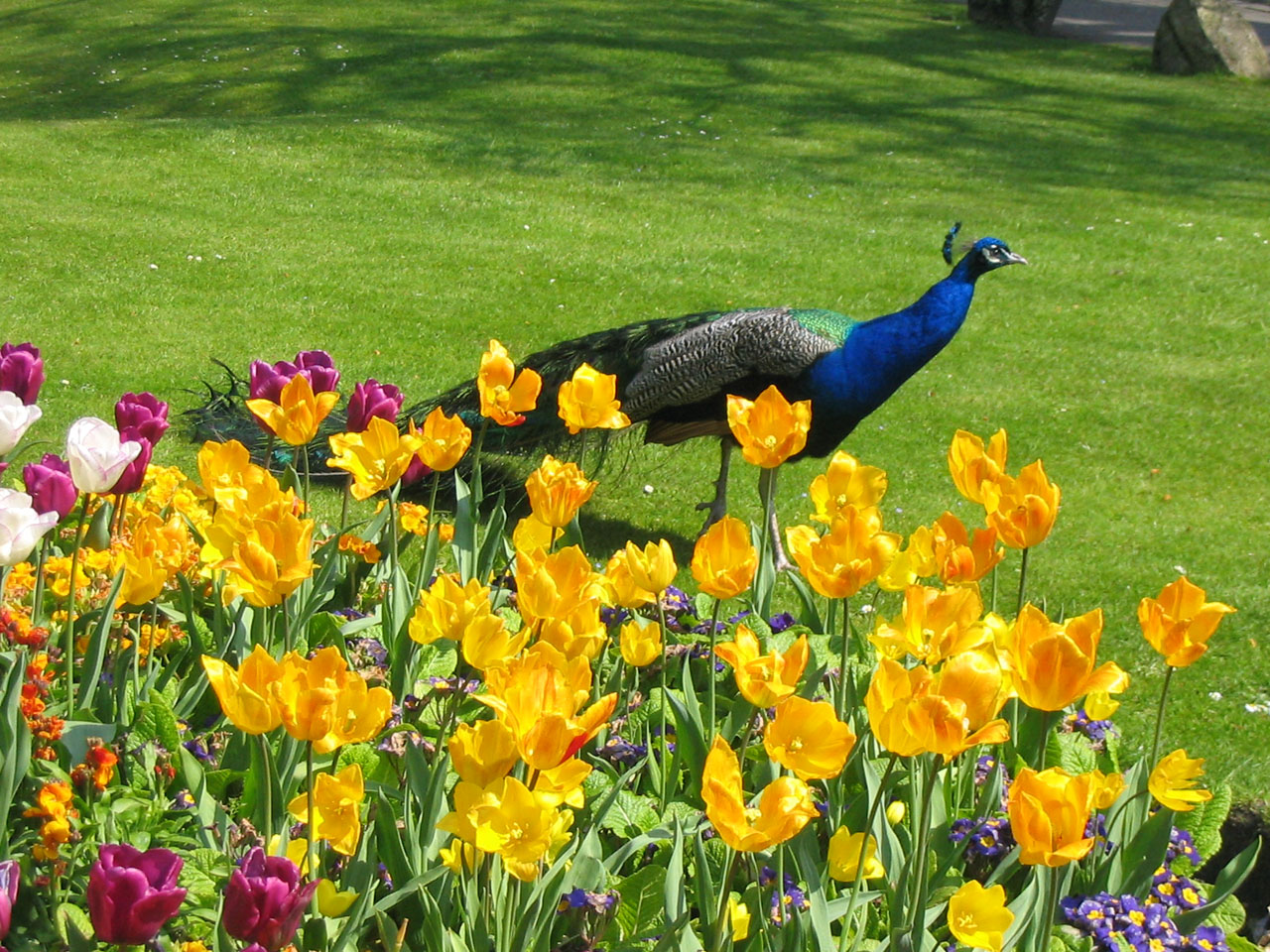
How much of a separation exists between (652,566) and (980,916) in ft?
2.41

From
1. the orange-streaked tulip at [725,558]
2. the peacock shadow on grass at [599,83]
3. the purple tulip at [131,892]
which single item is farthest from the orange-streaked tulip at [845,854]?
the peacock shadow on grass at [599,83]

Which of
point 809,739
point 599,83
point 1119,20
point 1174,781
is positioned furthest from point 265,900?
point 1119,20

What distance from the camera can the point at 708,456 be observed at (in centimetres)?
635

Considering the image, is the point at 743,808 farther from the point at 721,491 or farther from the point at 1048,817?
A: the point at 721,491

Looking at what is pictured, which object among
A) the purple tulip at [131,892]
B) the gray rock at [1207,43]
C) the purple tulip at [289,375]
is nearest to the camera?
the purple tulip at [131,892]

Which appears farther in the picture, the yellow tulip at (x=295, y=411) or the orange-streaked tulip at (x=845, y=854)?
the yellow tulip at (x=295, y=411)

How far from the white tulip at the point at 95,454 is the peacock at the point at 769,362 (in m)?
2.69

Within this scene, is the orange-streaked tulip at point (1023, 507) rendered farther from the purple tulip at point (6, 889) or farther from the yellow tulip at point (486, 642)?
the purple tulip at point (6, 889)

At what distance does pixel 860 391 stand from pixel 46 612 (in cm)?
282

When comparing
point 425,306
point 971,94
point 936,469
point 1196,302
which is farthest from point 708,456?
point 971,94

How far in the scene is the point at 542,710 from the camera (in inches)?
64.4

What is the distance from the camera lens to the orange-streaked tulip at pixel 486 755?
1.66 meters

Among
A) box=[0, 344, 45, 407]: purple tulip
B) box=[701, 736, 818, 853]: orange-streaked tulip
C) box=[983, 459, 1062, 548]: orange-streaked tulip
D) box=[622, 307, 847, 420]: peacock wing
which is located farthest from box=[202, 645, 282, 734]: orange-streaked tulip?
box=[622, 307, 847, 420]: peacock wing

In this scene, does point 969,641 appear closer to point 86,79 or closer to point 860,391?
point 860,391
